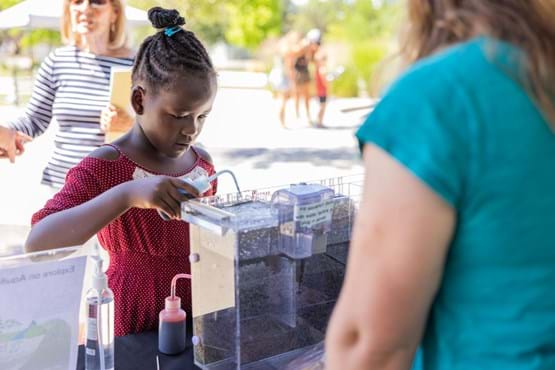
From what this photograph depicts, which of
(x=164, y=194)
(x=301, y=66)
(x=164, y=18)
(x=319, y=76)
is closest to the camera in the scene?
(x=164, y=194)

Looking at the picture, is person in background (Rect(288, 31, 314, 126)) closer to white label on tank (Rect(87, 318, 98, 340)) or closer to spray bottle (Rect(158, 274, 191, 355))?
spray bottle (Rect(158, 274, 191, 355))

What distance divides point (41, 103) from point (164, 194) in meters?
1.37

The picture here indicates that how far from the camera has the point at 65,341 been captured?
1.09 meters

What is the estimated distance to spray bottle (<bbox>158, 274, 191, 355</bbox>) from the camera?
1.20 meters

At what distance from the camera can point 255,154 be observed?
288 inches

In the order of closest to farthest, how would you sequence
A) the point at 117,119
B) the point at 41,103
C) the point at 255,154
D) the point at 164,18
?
the point at 164,18 < the point at 117,119 < the point at 41,103 < the point at 255,154

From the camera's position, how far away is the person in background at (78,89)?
2.31 metres

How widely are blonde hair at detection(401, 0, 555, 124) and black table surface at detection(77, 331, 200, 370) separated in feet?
2.49

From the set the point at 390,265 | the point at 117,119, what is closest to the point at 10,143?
the point at 117,119

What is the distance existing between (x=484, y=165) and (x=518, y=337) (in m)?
0.18

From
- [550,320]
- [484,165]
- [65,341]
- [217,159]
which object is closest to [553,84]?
[484,165]

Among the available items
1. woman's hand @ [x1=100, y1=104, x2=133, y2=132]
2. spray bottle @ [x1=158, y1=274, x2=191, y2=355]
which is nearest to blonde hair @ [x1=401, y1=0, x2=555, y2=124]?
spray bottle @ [x1=158, y1=274, x2=191, y2=355]

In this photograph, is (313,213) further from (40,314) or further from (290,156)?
(290,156)

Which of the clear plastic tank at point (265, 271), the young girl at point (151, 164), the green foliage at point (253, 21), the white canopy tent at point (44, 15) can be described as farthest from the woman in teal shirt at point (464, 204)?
the green foliage at point (253, 21)
